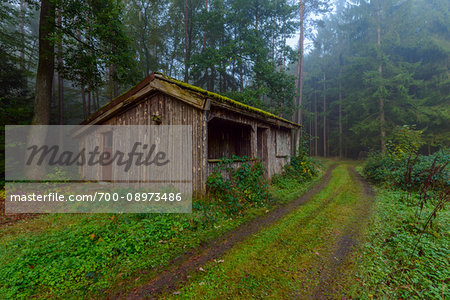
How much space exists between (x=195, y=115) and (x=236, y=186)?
2939 mm

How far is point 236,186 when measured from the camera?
664 cm

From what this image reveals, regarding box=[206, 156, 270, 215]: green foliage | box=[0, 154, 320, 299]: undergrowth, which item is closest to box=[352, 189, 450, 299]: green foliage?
box=[0, 154, 320, 299]: undergrowth

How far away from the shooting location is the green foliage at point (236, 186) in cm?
584

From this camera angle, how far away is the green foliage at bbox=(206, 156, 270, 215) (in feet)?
19.2

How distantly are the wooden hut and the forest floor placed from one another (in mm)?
2496

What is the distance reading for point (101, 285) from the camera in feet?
8.82

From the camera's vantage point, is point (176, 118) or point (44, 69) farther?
point (44, 69)

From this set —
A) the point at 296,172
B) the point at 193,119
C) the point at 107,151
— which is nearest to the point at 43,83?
the point at 107,151

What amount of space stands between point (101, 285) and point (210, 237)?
2103 mm

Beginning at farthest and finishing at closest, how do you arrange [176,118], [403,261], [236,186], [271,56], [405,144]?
[271,56]
[405,144]
[236,186]
[176,118]
[403,261]

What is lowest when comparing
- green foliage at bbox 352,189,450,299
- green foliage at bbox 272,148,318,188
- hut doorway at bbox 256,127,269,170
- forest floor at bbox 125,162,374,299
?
forest floor at bbox 125,162,374,299

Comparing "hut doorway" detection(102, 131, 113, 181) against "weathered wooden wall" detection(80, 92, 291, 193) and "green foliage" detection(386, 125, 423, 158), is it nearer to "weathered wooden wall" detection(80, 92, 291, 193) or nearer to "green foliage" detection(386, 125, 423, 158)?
"weathered wooden wall" detection(80, 92, 291, 193)

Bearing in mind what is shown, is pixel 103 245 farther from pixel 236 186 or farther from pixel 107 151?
pixel 107 151

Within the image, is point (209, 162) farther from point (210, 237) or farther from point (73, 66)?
point (73, 66)
